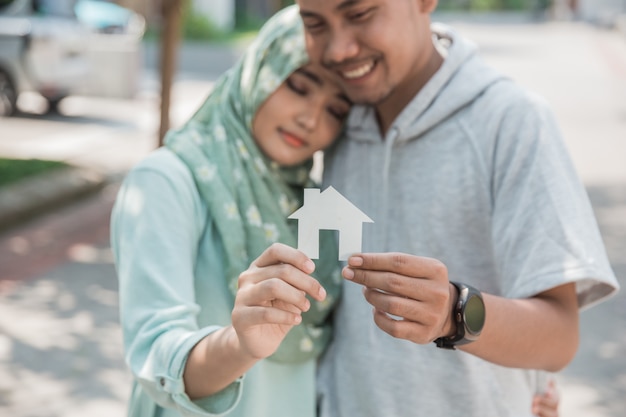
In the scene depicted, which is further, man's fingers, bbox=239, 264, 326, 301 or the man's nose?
the man's nose

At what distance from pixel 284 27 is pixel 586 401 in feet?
10.4

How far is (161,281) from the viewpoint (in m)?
1.89

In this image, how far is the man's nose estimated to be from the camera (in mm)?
2023

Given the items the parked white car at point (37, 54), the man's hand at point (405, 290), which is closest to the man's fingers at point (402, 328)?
the man's hand at point (405, 290)

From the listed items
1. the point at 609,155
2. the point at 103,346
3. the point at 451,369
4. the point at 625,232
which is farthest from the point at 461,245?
the point at 609,155

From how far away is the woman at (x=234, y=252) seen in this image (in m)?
1.71

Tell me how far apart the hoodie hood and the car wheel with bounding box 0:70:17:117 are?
35.2ft

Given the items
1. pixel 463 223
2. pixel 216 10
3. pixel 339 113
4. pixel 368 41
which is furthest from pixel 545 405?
pixel 216 10

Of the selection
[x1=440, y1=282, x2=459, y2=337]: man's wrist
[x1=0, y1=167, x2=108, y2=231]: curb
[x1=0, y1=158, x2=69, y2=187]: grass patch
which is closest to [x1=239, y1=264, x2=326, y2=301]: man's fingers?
[x1=440, y1=282, x2=459, y2=337]: man's wrist

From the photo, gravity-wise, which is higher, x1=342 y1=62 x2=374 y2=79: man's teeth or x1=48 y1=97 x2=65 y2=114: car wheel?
x1=342 y1=62 x2=374 y2=79: man's teeth

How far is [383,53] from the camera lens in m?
2.07

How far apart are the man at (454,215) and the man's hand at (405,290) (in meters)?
0.06

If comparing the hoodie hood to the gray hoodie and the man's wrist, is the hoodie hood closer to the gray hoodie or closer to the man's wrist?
the gray hoodie

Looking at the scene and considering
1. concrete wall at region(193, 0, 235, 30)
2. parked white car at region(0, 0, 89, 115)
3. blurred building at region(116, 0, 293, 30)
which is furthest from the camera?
concrete wall at region(193, 0, 235, 30)
